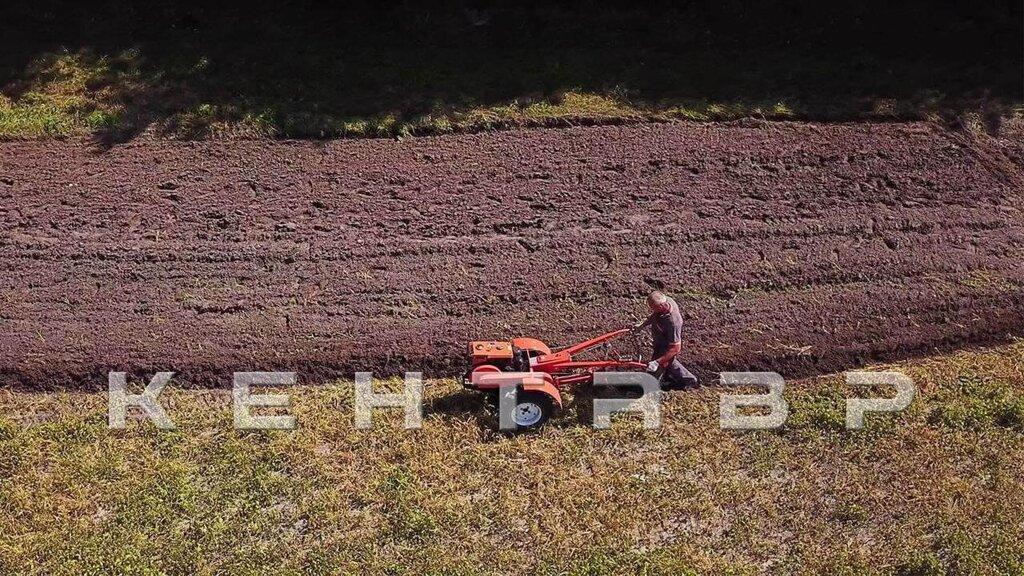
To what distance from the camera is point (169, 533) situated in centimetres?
826

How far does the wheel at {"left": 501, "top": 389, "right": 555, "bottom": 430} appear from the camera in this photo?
8.95 meters

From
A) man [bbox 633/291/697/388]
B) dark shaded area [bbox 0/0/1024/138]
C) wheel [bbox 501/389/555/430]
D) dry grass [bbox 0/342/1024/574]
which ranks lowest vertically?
dry grass [bbox 0/342/1024/574]

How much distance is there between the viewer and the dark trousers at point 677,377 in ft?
31.6

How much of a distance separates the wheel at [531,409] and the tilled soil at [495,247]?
1185mm

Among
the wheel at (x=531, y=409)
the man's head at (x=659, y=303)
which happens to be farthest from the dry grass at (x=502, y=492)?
the man's head at (x=659, y=303)

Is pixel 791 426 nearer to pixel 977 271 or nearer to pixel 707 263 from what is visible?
pixel 707 263

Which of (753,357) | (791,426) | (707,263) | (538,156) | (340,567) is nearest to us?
(340,567)

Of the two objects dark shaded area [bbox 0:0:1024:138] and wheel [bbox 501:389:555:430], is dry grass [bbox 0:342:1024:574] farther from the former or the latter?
dark shaded area [bbox 0:0:1024:138]

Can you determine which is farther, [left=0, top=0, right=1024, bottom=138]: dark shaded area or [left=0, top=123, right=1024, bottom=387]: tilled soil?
[left=0, top=0, right=1024, bottom=138]: dark shaded area

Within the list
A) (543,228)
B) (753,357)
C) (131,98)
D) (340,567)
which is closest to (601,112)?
(543,228)

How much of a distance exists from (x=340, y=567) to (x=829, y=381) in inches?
217

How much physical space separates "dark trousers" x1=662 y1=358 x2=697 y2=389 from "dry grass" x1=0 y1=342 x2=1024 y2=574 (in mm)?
186

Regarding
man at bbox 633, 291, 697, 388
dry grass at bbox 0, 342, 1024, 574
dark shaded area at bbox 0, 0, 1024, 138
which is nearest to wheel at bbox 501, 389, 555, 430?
dry grass at bbox 0, 342, 1024, 574

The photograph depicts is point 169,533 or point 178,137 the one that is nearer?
point 169,533
